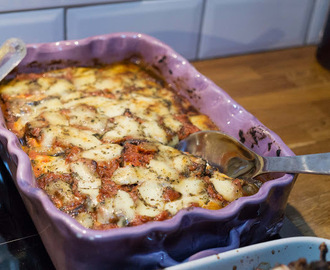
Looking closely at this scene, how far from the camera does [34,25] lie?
1308 millimetres

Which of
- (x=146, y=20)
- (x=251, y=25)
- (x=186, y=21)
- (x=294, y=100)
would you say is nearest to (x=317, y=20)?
(x=251, y=25)

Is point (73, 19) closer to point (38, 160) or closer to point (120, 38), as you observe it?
point (120, 38)

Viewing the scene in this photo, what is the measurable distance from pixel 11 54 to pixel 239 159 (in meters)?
0.55

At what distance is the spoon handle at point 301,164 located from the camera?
0.86 metres

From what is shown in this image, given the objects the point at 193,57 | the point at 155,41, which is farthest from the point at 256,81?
the point at 155,41

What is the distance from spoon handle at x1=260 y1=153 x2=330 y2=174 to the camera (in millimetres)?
856

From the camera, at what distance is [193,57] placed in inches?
62.8

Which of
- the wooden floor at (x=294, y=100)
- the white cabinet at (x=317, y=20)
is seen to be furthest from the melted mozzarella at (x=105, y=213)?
the white cabinet at (x=317, y=20)

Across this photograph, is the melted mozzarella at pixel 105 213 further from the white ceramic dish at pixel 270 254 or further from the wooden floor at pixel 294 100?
the wooden floor at pixel 294 100

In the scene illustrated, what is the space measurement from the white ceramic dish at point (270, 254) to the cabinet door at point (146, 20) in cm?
86

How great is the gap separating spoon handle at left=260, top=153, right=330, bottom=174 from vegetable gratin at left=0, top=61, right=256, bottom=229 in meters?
0.07

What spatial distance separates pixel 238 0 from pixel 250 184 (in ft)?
2.60

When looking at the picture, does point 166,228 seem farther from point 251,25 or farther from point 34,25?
point 251,25

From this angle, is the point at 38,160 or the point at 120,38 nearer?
the point at 38,160
